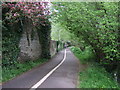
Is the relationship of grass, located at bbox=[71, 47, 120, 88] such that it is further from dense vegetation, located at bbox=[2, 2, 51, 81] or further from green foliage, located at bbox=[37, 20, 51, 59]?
green foliage, located at bbox=[37, 20, 51, 59]

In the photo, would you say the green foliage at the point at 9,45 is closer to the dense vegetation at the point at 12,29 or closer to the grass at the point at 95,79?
the dense vegetation at the point at 12,29

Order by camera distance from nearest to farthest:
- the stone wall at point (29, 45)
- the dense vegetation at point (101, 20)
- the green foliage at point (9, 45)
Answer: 1. the dense vegetation at point (101, 20)
2. the green foliage at point (9, 45)
3. the stone wall at point (29, 45)

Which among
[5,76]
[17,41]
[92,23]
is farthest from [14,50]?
[92,23]

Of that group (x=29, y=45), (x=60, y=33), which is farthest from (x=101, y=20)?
(x=60, y=33)

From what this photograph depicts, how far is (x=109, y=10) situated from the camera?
6832 mm

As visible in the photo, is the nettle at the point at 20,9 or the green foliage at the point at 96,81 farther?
the nettle at the point at 20,9

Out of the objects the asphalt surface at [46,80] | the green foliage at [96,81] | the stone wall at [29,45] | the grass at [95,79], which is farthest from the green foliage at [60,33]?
the green foliage at [96,81]

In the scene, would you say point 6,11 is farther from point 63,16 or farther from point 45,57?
point 45,57

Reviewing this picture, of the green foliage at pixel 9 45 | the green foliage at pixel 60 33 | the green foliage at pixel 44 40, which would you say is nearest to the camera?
the green foliage at pixel 9 45

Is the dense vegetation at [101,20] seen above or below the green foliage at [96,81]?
above

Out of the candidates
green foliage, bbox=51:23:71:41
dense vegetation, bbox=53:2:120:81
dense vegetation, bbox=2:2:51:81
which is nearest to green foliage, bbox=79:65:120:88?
dense vegetation, bbox=53:2:120:81

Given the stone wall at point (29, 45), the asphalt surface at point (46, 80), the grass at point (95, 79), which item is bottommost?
the grass at point (95, 79)

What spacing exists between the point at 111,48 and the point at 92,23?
2.18 m

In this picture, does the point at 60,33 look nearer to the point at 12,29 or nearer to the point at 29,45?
the point at 29,45
